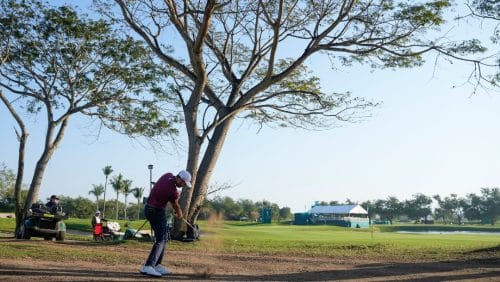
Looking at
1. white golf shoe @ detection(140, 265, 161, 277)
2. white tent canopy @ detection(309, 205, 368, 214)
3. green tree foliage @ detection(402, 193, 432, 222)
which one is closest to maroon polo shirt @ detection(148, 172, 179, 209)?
white golf shoe @ detection(140, 265, 161, 277)

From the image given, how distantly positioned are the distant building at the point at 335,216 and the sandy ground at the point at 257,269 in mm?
65845

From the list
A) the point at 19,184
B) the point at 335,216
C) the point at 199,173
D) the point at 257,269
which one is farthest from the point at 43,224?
the point at 335,216

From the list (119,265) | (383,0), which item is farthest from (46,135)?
(383,0)

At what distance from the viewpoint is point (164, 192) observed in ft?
31.8

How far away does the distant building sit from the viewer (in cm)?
8226

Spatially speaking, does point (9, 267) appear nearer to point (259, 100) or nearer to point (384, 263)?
point (384, 263)

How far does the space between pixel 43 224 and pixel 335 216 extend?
7436 cm

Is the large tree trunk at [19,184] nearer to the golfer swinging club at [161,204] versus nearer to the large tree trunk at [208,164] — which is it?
the large tree trunk at [208,164]

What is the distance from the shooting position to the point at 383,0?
61.9 ft

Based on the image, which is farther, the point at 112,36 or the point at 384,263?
the point at 112,36

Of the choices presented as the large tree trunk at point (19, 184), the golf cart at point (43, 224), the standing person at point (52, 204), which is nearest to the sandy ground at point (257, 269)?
the golf cart at point (43, 224)

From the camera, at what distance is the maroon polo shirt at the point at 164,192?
9.70 meters

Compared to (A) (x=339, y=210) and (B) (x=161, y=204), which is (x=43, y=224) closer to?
(B) (x=161, y=204)

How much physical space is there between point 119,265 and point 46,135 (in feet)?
39.5
